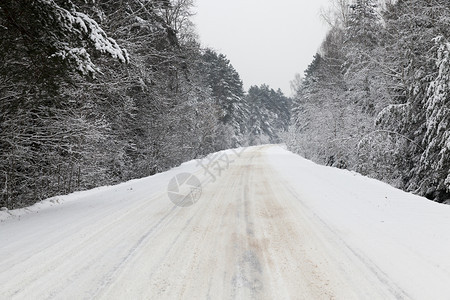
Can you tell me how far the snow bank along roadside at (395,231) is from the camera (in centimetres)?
291

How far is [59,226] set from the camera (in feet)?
16.0

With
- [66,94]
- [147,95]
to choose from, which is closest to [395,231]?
[66,94]

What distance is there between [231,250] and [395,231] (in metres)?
2.70

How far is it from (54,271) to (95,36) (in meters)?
3.97

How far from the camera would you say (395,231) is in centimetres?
429

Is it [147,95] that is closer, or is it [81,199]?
[81,199]

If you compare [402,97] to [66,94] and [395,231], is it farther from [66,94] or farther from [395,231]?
[66,94]

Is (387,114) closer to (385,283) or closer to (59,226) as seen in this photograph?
(385,283)

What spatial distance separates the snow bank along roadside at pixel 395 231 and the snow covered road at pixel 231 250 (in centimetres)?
2

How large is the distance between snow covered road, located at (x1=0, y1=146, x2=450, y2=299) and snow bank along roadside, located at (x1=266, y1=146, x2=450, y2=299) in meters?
0.02

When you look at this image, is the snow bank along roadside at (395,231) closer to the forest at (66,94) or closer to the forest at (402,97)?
the forest at (402,97)

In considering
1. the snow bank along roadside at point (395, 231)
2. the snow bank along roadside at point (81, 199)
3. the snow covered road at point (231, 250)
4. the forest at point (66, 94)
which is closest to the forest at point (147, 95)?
the forest at point (66, 94)

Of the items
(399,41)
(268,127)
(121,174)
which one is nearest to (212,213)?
(121,174)

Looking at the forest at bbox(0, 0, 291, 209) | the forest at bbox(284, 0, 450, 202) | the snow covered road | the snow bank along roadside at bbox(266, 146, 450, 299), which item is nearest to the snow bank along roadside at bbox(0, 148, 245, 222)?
the snow covered road
